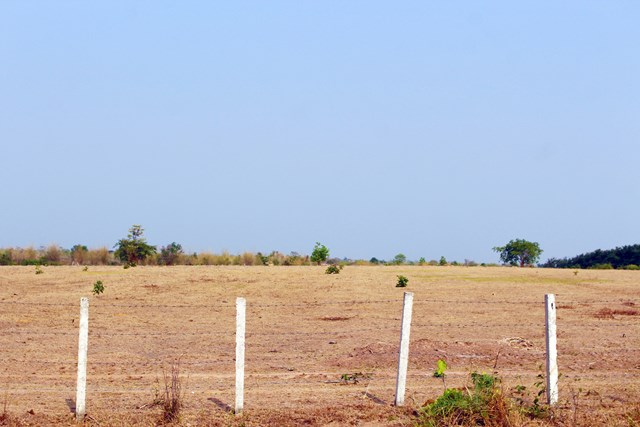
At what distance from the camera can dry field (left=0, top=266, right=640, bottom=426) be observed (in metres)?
10.9

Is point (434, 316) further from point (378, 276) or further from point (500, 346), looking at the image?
point (378, 276)

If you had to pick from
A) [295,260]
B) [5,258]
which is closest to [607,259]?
[295,260]

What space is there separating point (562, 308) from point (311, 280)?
10238 millimetres

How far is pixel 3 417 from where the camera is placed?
10.1 metres

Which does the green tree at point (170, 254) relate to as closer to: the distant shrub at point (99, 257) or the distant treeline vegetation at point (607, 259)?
the distant shrub at point (99, 257)

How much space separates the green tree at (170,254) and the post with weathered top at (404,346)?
34.9 meters

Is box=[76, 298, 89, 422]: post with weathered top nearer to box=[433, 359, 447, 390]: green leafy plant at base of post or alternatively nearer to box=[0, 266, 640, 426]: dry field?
box=[0, 266, 640, 426]: dry field

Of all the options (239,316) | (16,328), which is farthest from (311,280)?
(239,316)

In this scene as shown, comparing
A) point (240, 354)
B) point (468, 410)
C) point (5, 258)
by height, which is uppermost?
point (5, 258)

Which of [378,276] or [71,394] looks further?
[378,276]

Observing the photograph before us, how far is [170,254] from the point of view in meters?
46.2

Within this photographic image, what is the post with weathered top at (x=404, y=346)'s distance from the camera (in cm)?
1067

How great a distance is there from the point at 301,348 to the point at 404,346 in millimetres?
5755

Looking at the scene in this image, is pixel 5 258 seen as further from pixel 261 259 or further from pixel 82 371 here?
pixel 82 371
